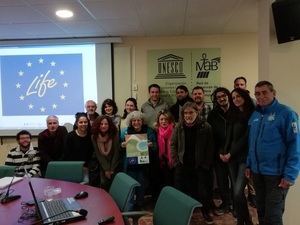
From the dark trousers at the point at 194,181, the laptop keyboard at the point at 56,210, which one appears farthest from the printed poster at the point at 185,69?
the laptop keyboard at the point at 56,210

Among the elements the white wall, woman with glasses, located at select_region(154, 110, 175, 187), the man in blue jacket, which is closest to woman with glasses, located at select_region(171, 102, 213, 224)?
woman with glasses, located at select_region(154, 110, 175, 187)

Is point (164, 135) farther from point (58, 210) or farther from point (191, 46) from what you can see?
point (58, 210)

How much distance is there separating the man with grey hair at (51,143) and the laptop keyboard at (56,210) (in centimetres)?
198

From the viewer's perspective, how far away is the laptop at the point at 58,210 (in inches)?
75.8

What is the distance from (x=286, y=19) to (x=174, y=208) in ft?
6.96

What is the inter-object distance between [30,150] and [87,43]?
215 centimetres

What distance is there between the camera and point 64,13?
394 cm

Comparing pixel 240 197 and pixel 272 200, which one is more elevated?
pixel 272 200

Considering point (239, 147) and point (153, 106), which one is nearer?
point (239, 147)

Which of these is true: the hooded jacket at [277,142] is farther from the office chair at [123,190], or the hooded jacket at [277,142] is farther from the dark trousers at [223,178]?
the dark trousers at [223,178]

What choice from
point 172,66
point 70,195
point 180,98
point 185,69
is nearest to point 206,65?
point 185,69

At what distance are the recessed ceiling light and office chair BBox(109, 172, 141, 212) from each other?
2.15 meters

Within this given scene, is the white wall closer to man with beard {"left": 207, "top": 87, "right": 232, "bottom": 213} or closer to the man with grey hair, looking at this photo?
the man with grey hair

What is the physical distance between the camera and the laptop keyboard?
1.97 meters
